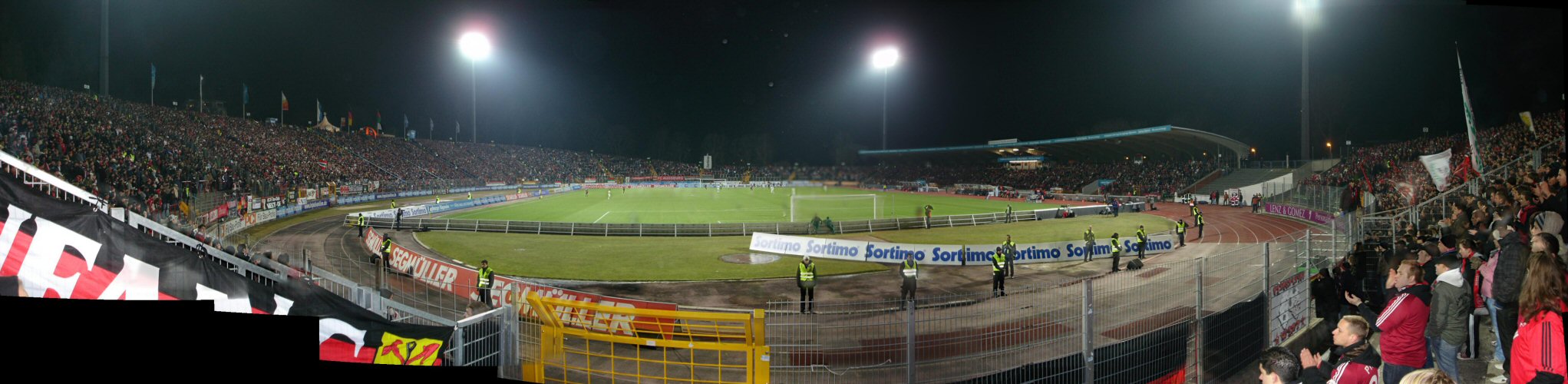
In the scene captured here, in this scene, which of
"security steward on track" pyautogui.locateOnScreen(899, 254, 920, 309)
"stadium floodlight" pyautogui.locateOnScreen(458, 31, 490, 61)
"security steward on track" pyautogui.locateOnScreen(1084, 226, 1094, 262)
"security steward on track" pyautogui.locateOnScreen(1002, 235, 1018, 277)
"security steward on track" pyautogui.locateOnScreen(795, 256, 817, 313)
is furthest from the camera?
"stadium floodlight" pyautogui.locateOnScreen(458, 31, 490, 61)

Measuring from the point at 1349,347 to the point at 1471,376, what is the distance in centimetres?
389

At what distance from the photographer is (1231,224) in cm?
2592

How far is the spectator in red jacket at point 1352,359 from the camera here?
3523 mm

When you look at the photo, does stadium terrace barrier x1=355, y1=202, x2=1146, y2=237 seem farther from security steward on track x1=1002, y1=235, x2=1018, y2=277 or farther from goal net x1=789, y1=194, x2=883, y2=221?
security steward on track x1=1002, y1=235, x2=1018, y2=277

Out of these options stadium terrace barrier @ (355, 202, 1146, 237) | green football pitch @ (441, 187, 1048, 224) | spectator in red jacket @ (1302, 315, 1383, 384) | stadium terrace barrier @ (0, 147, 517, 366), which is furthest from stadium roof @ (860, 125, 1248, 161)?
stadium terrace barrier @ (0, 147, 517, 366)

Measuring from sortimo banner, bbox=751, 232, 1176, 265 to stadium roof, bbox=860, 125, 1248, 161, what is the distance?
548cm

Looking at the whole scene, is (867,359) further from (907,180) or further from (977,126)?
(907,180)

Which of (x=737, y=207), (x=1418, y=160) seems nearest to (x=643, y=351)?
(x=1418, y=160)

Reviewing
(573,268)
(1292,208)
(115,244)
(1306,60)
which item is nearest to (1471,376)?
(115,244)

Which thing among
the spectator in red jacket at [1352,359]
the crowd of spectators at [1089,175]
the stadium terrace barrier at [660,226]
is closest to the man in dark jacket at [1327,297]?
the spectator in red jacket at [1352,359]

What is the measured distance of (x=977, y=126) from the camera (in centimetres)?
3456

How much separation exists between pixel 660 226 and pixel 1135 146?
2100 cm

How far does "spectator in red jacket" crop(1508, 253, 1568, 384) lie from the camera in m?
3.63

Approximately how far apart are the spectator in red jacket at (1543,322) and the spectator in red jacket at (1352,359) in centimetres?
105
